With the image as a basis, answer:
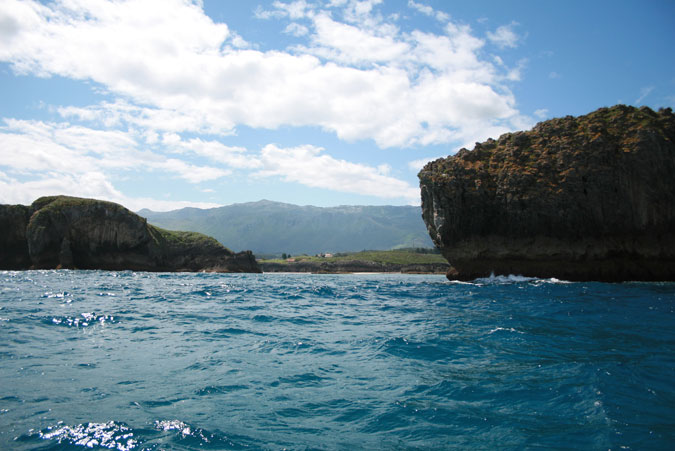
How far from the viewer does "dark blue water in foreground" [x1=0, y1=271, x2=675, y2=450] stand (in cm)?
513

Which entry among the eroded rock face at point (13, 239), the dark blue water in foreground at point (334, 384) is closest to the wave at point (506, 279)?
the dark blue water in foreground at point (334, 384)

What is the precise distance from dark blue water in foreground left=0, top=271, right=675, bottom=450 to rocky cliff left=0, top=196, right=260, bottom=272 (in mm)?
69137

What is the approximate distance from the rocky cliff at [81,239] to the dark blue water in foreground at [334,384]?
69.1 m

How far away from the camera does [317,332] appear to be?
41.0ft

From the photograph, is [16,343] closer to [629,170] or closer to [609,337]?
[609,337]

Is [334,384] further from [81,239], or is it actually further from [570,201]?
[81,239]

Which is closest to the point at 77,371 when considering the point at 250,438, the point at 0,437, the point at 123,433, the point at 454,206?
the point at 0,437

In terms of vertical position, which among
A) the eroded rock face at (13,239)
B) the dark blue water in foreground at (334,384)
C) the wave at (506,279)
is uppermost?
the eroded rock face at (13,239)

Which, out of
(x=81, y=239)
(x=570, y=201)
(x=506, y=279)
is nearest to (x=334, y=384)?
(x=506, y=279)

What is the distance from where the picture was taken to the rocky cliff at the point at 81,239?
69.2m

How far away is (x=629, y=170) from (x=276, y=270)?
117 meters

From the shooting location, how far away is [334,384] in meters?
7.39

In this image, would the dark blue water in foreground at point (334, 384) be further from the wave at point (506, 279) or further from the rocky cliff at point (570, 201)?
the rocky cliff at point (570, 201)

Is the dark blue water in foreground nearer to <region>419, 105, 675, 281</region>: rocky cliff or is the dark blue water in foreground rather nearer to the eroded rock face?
<region>419, 105, 675, 281</region>: rocky cliff
